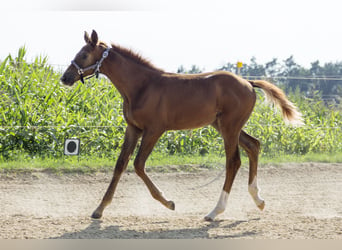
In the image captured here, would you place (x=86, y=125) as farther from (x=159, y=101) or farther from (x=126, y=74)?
(x=159, y=101)

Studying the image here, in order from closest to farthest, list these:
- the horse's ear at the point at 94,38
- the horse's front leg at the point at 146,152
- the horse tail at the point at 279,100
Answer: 1. the horse's front leg at the point at 146,152
2. the horse's ear at the point at 94,38
3. the horse tail at the point at 279,100

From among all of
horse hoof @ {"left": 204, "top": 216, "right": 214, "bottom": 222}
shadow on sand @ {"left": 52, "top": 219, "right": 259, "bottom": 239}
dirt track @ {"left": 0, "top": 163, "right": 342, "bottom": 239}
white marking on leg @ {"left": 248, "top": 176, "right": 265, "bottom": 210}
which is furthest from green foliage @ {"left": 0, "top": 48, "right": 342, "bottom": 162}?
shadow on sand @ {"left": 52, "top": 219, "right": 259, "bottom": 239}

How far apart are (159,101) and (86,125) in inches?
155

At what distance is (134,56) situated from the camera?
6359 millimetres

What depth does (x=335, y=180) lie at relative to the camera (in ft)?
28.9

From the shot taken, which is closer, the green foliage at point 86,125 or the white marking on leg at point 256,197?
the white marking on leg at point 256,197

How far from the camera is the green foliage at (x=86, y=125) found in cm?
937

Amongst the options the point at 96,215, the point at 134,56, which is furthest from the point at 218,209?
the point at 134,56

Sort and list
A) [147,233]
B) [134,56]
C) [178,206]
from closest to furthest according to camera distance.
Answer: [147,233]
[134,56]
[178,206]

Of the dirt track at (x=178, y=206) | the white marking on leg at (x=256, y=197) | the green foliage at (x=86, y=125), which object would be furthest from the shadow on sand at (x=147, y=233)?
the green foliage at (x=86, y=125)

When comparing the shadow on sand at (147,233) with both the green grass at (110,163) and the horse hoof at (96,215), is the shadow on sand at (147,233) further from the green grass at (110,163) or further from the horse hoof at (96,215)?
the green grass at (110,163)

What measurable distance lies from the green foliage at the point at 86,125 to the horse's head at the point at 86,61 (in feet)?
10.8

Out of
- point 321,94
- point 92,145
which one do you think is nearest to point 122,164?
point 92,145

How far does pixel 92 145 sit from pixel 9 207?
9.75 feet
